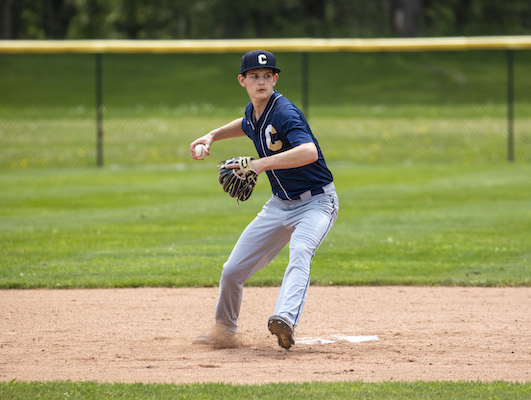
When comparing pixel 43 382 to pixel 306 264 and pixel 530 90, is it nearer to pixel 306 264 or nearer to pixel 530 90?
pixel 306 264

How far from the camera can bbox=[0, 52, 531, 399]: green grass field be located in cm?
815

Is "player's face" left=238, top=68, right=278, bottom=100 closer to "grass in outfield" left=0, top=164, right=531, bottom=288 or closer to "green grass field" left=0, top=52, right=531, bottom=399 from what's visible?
"green grass field" left=0, top=52, right=531, bottom=399

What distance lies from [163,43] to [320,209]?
12.7 meters

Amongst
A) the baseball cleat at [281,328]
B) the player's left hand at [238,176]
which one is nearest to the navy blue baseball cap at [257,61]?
the player's left hand at [238,176]

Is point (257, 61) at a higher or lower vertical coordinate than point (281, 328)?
higher

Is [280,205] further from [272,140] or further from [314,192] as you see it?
[272,140]

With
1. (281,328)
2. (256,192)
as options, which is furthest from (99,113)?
(281,328)

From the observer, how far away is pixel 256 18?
1738 inches

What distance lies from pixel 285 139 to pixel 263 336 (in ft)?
4.94

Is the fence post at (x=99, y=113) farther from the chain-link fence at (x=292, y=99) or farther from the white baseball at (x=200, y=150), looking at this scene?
the white baseball at (x=200, y=150)

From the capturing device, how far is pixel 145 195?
13641 mm

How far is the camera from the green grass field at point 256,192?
815 cm

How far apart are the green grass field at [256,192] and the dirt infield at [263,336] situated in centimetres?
32

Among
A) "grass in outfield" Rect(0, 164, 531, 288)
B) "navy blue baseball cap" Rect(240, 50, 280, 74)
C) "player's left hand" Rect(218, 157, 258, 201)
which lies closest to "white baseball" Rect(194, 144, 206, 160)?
"player's left hand" Rect(218, 157, 258, 201)
